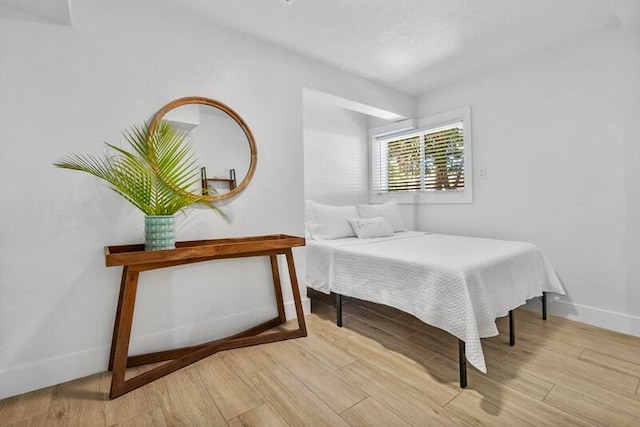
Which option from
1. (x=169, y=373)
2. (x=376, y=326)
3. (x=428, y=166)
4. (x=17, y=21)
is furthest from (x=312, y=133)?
(x=169, y=373)

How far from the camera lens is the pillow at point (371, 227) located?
9.89 ft

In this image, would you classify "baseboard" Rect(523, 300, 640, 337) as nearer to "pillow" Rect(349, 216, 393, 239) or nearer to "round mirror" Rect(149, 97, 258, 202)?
"pillow" Rect(349, 216, 393, 239)

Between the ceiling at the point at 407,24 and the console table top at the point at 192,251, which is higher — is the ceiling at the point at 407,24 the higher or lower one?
the higher one

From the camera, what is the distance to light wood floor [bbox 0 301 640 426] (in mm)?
1354

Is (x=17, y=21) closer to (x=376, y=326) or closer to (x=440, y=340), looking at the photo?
(x=376, y=326)

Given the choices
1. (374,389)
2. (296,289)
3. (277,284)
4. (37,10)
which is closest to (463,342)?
(374,389)

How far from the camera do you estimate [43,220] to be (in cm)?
162

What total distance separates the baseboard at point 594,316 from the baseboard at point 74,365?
289cm

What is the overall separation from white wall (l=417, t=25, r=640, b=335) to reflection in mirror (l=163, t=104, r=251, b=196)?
246 centimetres

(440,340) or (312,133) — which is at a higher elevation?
(312,133)

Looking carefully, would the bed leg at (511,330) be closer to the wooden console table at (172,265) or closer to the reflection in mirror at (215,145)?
the wooden console table at (172,265)

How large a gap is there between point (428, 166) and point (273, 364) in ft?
9.33

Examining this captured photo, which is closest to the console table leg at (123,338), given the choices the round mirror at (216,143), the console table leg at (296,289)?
the round mirror at (216,143)

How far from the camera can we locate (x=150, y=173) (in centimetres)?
179
